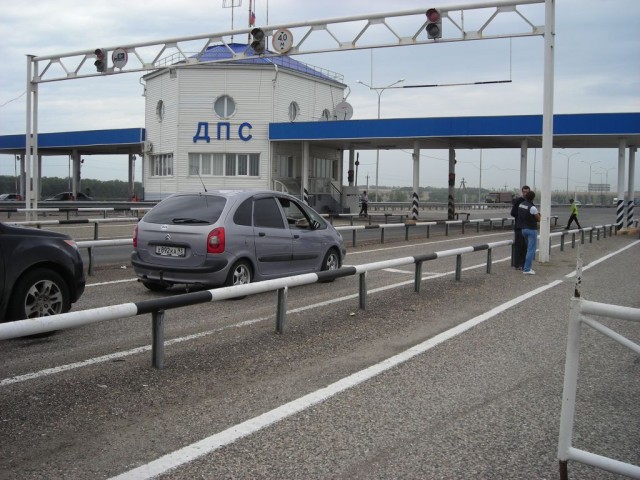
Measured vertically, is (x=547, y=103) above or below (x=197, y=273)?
above

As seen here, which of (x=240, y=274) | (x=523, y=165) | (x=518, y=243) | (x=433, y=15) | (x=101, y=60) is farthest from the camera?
(x=523, y=165)

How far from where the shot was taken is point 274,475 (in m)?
3.89

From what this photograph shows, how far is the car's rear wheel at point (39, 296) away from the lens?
6887 mm

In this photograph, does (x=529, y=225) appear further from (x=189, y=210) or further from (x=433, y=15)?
(x=189, y=210)

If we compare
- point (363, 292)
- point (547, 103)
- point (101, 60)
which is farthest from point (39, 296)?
point (101, 60)

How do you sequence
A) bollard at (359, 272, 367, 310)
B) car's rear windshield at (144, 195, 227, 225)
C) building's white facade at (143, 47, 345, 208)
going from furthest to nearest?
1. building's white facade at (143, 47, 345, 208)
2. car's rear windshield at (144, 195, 227, 225)
3. bollard at (359, 272, 367, 310)

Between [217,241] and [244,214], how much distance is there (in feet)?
2.71

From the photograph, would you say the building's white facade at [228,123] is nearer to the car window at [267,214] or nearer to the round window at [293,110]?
the round window at [293,110]

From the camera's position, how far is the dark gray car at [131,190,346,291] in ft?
30.7

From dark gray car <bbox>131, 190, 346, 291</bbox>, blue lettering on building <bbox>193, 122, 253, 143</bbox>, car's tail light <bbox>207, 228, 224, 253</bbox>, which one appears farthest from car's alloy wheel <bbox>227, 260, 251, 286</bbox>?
blue lettering on building <bbox>193, 122, 253, 143</bbox>

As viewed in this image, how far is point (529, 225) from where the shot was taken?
14.3 meters

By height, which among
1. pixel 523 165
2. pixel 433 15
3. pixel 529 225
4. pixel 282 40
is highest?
pixel 433 15

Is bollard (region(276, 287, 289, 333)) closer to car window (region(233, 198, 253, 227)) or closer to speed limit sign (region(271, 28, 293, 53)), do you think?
car window (region(233, 198, 253, 227))

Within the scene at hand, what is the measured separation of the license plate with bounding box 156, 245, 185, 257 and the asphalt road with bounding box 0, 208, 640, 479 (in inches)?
33.4
